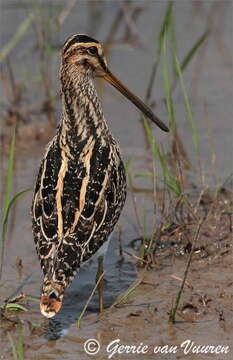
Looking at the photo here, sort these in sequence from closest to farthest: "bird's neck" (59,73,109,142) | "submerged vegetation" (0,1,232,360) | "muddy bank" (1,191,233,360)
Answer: "muddy bank" (1,191,233,360) < "submerged vegetation" (0,1,232,360) < "bird's neck" (59,73,109,142)

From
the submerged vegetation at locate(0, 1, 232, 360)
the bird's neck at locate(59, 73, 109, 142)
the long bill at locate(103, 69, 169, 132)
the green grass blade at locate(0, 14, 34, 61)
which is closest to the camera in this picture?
the submerged vegetation at locate(0, 1, 232, 360)

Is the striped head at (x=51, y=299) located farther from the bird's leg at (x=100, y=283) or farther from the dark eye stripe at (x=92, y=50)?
the dark eye stripe at (x=92, y=50)

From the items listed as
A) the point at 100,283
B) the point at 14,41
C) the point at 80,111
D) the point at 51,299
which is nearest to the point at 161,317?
the point at 100,283

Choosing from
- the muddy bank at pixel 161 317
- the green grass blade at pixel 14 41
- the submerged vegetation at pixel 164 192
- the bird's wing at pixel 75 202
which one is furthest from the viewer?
the green grass blade at pixel 14 41

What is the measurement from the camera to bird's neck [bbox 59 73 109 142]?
6.30m

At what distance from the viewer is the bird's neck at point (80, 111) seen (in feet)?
20.7

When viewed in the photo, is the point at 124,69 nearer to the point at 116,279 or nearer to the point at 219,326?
the point at 116,279

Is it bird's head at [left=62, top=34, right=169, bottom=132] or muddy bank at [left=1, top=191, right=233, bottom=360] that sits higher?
bird's head at [left=62, top=34, right=169, bottom=132]

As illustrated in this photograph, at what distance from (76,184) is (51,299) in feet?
2.64

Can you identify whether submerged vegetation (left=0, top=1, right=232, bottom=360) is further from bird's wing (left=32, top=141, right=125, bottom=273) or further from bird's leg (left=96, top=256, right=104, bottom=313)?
bird's wing (left=32, top=141, right=125, bottom=273)

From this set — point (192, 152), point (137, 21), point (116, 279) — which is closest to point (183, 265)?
point (116, 279)

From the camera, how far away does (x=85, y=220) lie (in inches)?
231

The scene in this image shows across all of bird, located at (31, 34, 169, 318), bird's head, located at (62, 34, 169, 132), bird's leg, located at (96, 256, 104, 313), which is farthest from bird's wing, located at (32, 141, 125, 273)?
bird's head, located at (62, 34, 169, 132)

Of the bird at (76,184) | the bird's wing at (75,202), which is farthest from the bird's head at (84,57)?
the bird's wing at (75,202)
